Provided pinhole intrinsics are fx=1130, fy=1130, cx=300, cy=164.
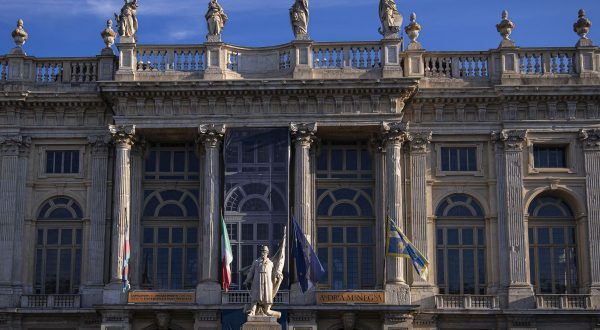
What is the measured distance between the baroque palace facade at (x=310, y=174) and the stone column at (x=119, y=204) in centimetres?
7

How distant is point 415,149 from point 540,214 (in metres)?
5.29

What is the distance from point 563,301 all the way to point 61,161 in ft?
63.3

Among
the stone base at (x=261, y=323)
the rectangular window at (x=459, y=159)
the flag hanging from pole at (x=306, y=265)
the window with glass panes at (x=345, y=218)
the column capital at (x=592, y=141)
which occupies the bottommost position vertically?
the stone base at (x=261, y=323)

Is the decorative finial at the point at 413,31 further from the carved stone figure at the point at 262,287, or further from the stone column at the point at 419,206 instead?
the carved stone figure at the point at 262,287

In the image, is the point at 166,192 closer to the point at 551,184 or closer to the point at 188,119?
the point at 188,119

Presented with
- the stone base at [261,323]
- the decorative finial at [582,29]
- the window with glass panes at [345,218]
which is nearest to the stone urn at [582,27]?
the decorative finial at [582,29]

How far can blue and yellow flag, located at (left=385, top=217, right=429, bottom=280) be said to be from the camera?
39125 millimetres

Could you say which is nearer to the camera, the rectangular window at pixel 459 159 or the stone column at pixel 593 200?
the stone column at pixel 593 200

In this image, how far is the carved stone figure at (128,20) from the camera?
4253cm

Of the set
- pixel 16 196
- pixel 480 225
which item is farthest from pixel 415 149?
pixel 16 196

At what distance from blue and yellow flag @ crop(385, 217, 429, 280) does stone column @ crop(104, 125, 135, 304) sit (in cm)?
946

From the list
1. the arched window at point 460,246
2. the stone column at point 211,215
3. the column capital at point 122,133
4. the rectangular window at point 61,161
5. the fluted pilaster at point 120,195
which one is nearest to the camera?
the stone column at point 211,215

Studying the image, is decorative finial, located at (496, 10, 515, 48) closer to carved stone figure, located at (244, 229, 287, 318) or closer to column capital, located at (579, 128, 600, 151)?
column capital, located at (579, 128, 600, 151)

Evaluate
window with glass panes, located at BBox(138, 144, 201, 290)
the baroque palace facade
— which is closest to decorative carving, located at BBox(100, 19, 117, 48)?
the baroque palace facade
